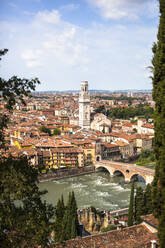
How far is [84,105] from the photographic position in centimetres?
4975

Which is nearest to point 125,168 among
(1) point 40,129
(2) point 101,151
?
(2) point 101,151

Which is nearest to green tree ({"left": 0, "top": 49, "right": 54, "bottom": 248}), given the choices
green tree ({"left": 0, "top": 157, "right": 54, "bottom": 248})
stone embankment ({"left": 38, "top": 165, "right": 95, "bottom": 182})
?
green tree ({"left": 0, "top": 157, "right": 54, "bottom": 248})

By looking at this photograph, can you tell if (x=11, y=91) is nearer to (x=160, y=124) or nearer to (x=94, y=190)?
(x=160, y=124)

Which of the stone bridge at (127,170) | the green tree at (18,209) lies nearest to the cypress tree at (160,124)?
the green tree at (18,209)

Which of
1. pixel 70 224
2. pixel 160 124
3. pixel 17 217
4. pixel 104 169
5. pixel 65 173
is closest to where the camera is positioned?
pixel 17 217

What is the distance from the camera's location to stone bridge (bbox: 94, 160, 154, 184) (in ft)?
80.2

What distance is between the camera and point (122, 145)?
114 ft

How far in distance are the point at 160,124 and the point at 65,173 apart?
23.4 m

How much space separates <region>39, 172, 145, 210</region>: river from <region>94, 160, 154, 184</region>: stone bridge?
0.71 meters

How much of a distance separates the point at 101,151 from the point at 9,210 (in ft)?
92.3

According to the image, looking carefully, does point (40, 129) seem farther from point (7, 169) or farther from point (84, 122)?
point (7, 169)

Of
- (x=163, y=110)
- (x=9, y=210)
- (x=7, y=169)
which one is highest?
(x=163, y=110)

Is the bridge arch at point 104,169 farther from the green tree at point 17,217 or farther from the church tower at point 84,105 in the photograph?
the green tree at point 17,217

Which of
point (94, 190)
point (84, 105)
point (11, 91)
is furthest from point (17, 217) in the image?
point (84, 105)
